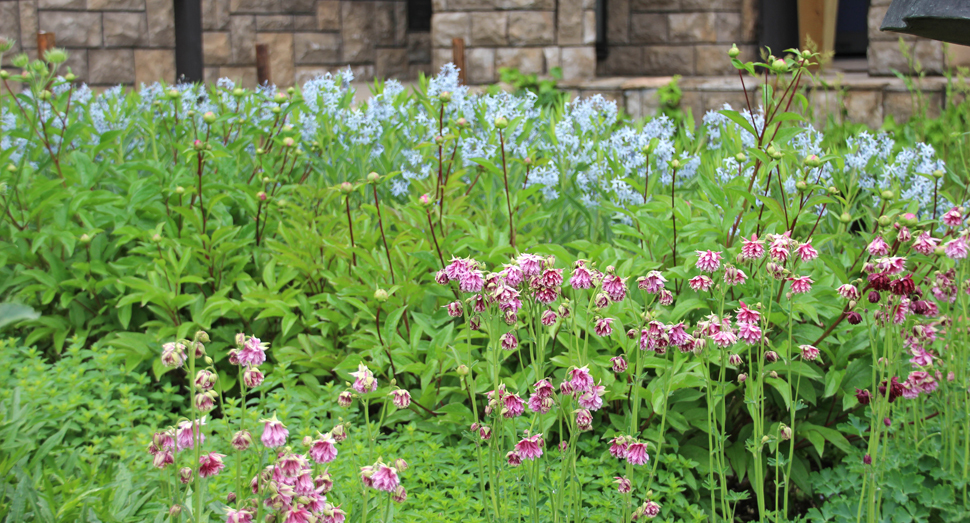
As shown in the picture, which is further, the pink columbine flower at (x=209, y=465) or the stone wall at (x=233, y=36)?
the stone wall at (x=233, y=36)

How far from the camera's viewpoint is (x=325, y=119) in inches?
126

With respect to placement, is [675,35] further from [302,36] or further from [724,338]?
[724,338]

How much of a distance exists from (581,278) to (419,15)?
799 centimetres

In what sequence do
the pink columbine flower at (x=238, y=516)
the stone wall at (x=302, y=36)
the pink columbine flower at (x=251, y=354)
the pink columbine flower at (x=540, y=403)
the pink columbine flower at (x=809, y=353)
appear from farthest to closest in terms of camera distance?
1. the stone wall at (x=302, y=36)
2. the pink columbine flower at (x=809, y=353)
3. the pink columbine flower at (x=540, y=403)
4. the pink columbine flower at (x=251, y=354)
5. the pink columbine flower at (x=238, y=516)

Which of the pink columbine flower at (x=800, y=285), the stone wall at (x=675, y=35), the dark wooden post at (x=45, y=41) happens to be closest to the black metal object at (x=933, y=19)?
the pink columbine flower at (x=800, y=285)

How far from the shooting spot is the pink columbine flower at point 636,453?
1.35m

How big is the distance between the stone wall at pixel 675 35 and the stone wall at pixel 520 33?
1.27m

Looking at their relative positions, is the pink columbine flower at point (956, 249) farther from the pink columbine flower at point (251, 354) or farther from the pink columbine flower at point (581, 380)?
the pink columbine flower at point (251, 354)

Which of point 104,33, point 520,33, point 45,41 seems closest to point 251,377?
point 45,41

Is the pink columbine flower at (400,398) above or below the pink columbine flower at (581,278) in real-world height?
below

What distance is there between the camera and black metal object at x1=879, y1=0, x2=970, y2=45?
1243mm

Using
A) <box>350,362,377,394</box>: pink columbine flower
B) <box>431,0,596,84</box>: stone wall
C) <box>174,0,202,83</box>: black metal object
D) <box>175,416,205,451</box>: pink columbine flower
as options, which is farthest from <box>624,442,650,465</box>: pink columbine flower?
<box>174,0,202,83</box>: black metal object

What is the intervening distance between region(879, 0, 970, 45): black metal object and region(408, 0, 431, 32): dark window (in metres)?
7.76

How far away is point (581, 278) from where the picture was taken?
1322mm
